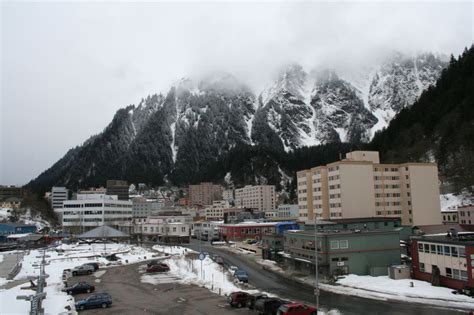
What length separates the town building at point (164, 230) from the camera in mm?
122562

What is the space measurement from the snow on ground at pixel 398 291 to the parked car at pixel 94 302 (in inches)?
874

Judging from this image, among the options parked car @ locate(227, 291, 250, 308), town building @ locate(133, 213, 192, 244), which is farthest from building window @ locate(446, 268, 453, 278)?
town building @ locate(133, 213, 192, 244)

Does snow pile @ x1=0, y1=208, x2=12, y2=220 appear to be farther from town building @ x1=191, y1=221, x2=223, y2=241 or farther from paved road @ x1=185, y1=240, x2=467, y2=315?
paved road @ x1=185, y1=240, x2=467, y2=315

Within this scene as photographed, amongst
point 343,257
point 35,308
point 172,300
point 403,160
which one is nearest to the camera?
point 35,308

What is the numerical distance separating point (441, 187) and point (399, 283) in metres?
84.0

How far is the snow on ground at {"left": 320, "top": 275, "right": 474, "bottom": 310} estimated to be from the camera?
36.8 meters

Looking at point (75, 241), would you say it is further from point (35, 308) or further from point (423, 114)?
point (423, 114)

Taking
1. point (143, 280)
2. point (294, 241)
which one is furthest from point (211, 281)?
point (294, 241)

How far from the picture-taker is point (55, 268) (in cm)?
6494

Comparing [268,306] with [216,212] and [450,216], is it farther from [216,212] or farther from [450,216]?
[216,212]

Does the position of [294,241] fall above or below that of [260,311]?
above

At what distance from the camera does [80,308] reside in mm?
37000

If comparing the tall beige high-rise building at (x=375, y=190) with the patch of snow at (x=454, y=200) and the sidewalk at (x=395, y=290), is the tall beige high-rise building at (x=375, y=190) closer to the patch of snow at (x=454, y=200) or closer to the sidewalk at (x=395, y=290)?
the patch of snow at (x=454, y=200)

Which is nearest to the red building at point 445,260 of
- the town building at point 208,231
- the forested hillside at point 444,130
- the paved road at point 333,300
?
the paved road at point 333,300
